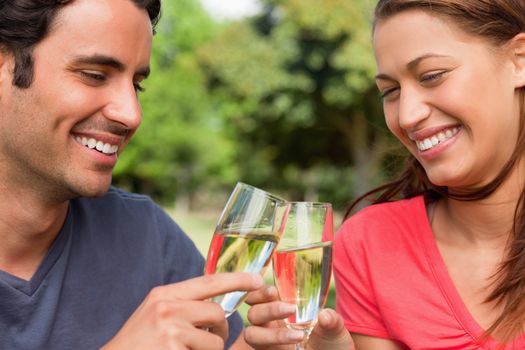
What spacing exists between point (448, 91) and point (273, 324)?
3.62 feet

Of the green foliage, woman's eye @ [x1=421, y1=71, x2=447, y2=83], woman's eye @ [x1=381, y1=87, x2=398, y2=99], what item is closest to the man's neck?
woman's eye @ [x1=381, y1=87, x2=398, y2=99]

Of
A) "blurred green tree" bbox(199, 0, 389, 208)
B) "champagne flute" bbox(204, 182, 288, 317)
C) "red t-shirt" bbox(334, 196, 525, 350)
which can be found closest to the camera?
"champagne flute" bbox(204, 182, 288, 317)

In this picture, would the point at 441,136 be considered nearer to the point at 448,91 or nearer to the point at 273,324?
the point at 448,91

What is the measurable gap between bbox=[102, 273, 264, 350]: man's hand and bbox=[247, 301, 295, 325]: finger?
12.0 inches

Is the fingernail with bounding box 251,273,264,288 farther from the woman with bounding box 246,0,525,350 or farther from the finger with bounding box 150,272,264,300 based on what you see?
the woman with bounding box 246,0,525,350

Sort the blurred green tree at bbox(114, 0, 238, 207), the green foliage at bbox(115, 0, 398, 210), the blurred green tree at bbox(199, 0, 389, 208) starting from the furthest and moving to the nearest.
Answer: the blurred green tree at bbox(114, 0, 238, 207) < the green foliage at bbox(115, 0, 398, 210) < the blurred green tree at bbox(199, 0, 389, 208)

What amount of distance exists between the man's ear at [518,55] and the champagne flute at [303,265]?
111cm

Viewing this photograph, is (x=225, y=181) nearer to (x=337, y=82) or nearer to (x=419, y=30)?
(x=337, y=82)

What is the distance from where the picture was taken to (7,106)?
2.75 meters

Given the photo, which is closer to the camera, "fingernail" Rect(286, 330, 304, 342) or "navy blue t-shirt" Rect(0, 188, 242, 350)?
"fingernail" Rect(286, 330, 304, 342)

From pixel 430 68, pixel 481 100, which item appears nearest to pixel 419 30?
pixel 430 68

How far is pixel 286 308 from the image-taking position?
227 cm

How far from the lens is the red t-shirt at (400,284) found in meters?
2.91

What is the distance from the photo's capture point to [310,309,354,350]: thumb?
2.40 m
